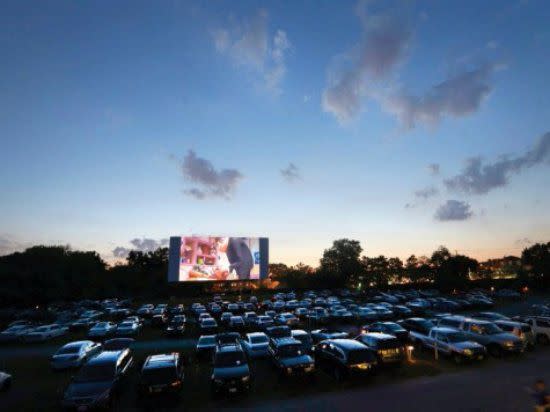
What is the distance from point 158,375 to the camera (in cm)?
1298

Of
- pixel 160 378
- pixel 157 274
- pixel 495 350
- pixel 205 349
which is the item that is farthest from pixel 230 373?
pixel 157 274

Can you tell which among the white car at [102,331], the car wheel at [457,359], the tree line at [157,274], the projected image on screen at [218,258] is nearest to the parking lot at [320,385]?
the car wheel at [457,359]

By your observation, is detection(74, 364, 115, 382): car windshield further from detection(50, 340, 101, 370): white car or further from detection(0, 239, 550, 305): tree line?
detection(0, 239, 550, 305): tree line

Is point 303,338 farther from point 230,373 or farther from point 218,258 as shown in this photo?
point 218,258

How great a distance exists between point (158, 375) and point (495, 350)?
16.8 meters

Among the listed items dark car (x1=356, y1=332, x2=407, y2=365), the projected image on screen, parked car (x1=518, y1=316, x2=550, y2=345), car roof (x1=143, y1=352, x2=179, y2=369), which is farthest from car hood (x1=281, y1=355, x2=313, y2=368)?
the projected image on screen

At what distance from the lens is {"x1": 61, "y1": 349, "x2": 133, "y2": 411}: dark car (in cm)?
1152

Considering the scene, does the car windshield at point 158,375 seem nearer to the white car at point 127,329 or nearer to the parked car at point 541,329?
the white car at point 127,329

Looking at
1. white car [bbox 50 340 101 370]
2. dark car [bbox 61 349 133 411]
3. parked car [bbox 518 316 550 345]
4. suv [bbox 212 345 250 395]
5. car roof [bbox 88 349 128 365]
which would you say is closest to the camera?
dark car [bbox 61 349 133 411]

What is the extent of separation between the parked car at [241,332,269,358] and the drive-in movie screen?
3182 cm

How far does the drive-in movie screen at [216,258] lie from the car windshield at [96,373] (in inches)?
1477

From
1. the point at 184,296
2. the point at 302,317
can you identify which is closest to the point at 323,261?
the point at 184,296

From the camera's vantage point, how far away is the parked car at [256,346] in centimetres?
1944

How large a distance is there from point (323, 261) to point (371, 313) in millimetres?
75008
